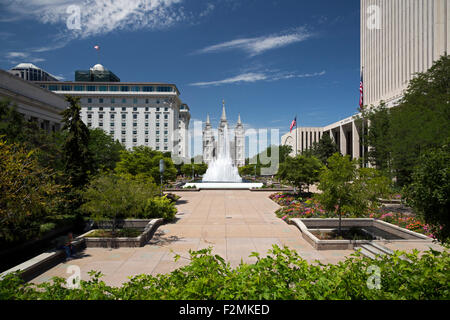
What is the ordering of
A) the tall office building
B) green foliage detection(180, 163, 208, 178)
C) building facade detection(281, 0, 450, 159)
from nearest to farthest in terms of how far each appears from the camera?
1. building facade detection(281, 0, 450, 159)
2. green foliage detection(180, 163, 208, 178)
3. the tall office building

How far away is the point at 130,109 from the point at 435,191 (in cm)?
9470

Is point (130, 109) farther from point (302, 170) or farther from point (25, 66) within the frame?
point (302, 170)

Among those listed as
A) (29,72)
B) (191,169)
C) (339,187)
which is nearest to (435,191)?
(339,187)

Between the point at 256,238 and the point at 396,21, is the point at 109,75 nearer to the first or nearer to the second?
the point at 396,21

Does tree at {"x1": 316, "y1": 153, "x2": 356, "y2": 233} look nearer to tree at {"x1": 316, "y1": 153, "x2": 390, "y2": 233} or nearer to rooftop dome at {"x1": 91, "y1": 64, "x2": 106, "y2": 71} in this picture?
tree at {"x1": 316, "y1": 153, "x2": 390, "y2": 233}

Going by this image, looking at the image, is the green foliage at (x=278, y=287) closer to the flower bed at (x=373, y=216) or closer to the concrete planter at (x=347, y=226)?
the concrete planter at (x=347, y=226)

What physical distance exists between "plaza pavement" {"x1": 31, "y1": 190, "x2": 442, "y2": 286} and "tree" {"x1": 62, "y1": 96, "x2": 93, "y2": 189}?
7034 mm

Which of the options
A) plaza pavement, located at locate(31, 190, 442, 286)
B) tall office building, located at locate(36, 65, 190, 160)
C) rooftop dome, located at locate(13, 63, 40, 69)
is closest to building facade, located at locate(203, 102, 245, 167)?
tall office building, located at locate(36, 65, 190, 160)

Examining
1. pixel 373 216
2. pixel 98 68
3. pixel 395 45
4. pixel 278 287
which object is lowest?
pixel 373 216

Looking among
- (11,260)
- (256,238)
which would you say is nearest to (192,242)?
(256,238)

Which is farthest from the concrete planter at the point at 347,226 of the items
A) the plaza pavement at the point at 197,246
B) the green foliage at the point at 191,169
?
the green foliage at the point at 191,169

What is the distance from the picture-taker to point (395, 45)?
61.0 meters

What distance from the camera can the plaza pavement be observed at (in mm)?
9547
